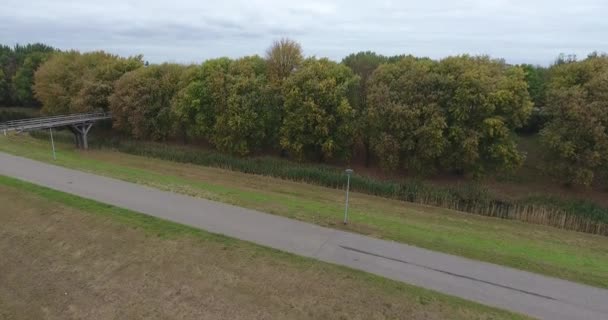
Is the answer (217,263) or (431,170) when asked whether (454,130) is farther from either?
(217,263)

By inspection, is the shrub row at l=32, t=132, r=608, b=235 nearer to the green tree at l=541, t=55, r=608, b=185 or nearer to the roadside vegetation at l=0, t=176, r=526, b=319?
the green tree at l=541, t=55, r=608, b=185

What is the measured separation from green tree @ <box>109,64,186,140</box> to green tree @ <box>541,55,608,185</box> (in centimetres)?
2859

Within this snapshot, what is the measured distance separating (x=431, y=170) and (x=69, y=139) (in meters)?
37.0

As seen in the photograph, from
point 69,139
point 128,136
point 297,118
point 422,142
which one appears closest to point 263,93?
point 297,118

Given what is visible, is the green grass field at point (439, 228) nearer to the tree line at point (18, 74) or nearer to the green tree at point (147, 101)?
the green tree at point (147, 101)

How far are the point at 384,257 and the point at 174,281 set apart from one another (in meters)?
5.65

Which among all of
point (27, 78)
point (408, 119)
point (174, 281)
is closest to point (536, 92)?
point (408, 119)

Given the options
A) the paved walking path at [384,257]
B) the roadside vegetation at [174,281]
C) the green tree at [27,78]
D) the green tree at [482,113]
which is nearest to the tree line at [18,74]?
the green tree at [27,78]

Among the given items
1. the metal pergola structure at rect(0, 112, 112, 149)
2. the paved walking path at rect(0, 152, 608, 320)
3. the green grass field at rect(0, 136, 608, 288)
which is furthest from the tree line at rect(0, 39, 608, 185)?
the paved walking path at rect(0, 152, 608, 320)

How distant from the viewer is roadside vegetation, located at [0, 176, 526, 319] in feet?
28.6

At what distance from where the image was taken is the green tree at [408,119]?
77.4 feet

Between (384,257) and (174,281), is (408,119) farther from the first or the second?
(174,281)

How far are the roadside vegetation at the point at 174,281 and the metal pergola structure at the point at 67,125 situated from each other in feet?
81.0

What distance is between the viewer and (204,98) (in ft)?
103
